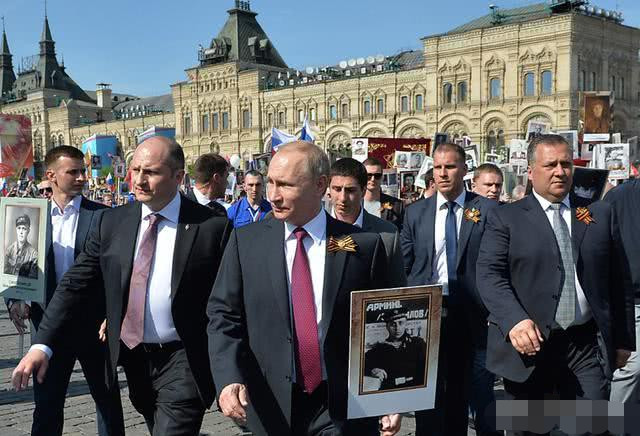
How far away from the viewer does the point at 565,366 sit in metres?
4.07

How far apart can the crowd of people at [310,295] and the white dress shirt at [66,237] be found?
0.01 metres

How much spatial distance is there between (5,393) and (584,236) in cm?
556

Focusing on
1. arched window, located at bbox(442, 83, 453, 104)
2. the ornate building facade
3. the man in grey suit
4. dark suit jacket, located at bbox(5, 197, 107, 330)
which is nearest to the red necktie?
the man in grey suit

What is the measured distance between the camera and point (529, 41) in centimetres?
5291

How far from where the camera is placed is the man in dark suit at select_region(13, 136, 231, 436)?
12.6 ft

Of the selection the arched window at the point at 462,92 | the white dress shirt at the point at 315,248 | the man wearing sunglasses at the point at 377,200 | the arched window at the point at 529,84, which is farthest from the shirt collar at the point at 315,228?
the arched window at the point at 462,92

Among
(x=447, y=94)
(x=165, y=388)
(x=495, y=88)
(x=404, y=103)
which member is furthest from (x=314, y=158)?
(x=404, y=103)

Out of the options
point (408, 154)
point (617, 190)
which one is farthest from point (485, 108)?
point (617, 190)

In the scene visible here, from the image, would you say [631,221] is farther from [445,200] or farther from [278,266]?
[278,266]

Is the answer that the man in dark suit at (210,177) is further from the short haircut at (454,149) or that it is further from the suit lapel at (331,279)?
the suit lapel at (331,279)

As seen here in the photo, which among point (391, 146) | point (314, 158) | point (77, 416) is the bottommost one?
point (77, 416)

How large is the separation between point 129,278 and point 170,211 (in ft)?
→ 1.39

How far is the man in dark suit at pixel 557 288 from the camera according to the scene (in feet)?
13.1

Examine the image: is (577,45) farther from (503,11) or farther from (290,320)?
(290,320)
